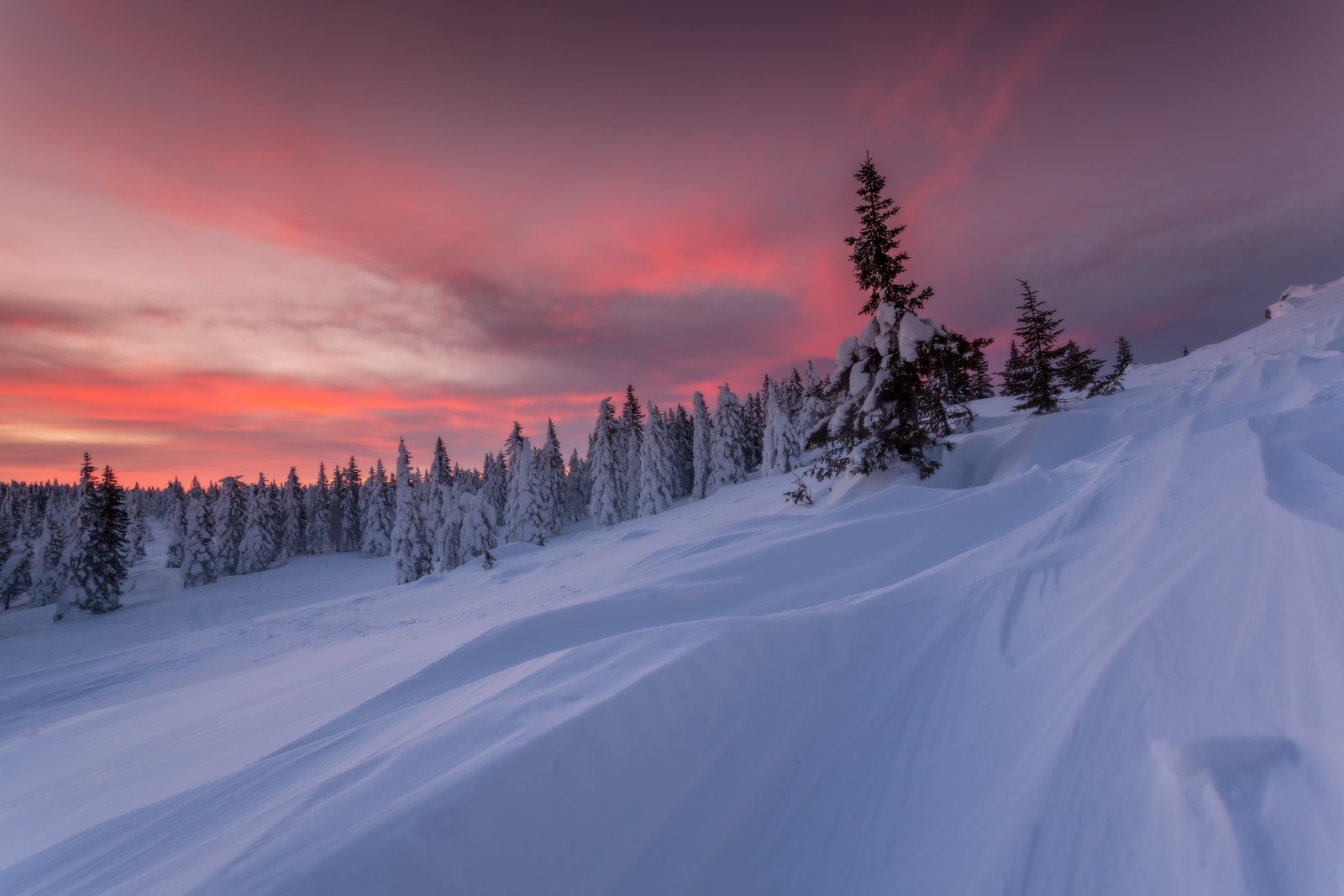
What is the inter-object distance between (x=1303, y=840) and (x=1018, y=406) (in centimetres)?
2302

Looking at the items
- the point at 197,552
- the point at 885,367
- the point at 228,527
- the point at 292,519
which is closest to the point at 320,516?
the point at 292,519

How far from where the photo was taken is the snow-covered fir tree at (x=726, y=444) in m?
52.8

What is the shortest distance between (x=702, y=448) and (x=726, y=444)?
20.4 feet

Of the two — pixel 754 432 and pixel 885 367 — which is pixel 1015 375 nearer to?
pixel 885 367

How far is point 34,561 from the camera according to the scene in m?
40.7

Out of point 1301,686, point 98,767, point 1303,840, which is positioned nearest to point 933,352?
point 1301,686

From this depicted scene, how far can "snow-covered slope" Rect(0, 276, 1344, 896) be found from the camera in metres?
2.29

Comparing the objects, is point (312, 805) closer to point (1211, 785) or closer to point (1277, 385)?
point (1211, 785)

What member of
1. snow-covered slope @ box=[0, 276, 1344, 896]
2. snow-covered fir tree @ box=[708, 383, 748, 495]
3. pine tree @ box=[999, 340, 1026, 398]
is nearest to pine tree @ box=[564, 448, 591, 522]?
snow-covered fir tree @ box=[708, 383, 748, 495]

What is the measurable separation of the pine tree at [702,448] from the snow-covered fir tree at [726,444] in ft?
7.47

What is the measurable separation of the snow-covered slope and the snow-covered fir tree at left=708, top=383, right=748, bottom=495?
1823 inches

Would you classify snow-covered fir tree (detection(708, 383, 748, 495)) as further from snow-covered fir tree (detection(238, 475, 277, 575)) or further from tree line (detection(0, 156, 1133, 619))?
snow-covered fir tree (detection(238, 475, 277, 575))

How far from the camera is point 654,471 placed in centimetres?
5122

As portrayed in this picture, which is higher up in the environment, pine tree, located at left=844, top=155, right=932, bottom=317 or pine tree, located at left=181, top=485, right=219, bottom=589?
pine tree, located at left=844, top=155, right=932, bottom=317
